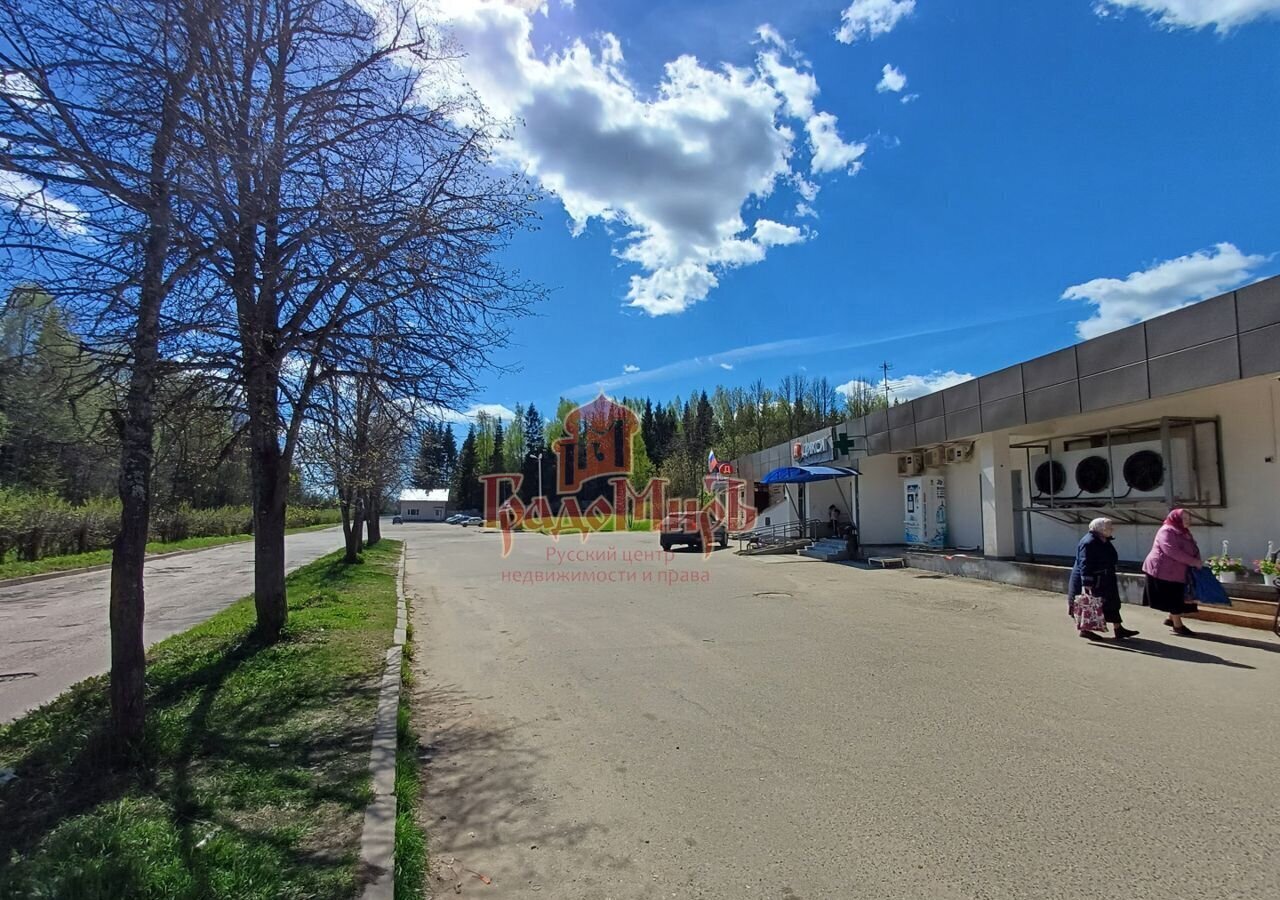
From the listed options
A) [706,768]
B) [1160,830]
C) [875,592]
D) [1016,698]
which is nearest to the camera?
[1160,830]

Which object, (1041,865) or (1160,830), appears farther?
(1160,830)

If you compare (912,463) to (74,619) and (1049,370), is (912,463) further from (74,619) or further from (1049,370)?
(74,619)

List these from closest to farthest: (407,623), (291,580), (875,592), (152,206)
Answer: (152,206)
(407,623)
(875,592)
(291,580)

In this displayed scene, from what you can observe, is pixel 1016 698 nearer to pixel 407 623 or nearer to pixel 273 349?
pixel 273 349

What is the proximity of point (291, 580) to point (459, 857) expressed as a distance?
16840mm

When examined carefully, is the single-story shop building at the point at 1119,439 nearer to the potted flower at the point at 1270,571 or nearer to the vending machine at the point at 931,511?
the vending machine at the point at 931,511

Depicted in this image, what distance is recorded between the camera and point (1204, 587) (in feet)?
28.2

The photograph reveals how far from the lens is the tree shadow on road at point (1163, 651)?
7.44 meters

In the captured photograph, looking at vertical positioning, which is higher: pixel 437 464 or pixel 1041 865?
pixel 437 464

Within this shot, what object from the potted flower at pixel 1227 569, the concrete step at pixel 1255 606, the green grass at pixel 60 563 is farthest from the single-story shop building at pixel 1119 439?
the green grass at pixel 60 563

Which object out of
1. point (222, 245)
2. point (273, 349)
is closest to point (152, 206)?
point (222, 245)

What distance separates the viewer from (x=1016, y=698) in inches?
244

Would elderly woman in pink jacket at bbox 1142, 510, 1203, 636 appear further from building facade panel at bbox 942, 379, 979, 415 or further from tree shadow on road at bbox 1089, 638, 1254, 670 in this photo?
building facade panel at bbox 942, 379, 979, 415

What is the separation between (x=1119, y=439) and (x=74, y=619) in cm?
2018
